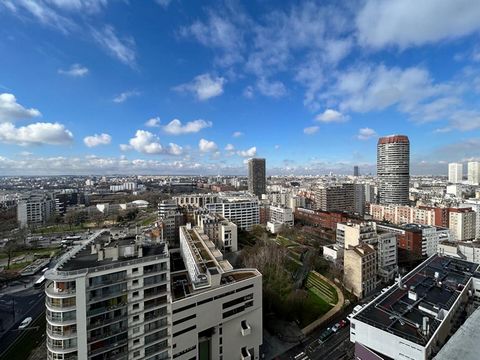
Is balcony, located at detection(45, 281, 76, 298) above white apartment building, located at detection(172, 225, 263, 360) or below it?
above

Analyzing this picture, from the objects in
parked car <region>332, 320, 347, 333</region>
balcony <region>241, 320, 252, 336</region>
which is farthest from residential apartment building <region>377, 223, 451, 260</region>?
balcony <region>241, 320, 252, 336</region>

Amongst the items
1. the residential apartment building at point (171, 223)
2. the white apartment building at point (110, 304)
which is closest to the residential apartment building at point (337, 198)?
the residential apartment building at point (171, 223)

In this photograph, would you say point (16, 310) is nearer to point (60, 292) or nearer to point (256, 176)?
point (60, 292)

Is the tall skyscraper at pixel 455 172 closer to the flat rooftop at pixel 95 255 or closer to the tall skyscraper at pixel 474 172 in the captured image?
the tall skyscraper at pixel 474 172

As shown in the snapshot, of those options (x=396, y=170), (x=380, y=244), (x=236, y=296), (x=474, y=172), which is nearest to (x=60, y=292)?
(x=236, y=296)

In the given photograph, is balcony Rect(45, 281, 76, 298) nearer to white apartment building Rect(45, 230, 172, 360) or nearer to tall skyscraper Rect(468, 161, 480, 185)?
white apartment building Rect(45, 230, 172, 360)
